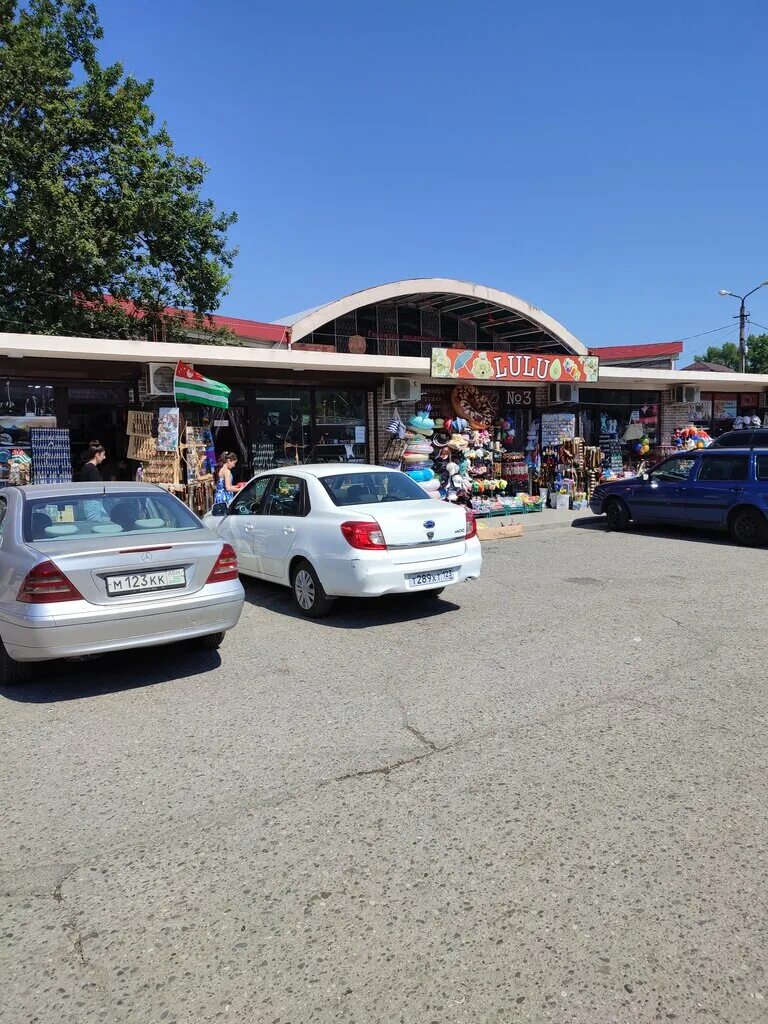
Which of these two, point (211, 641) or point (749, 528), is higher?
point (749, 528)

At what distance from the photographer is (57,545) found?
17.0 feet

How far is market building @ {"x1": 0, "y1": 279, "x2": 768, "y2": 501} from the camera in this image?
1194 cm

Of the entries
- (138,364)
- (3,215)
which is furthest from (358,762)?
(3,215)

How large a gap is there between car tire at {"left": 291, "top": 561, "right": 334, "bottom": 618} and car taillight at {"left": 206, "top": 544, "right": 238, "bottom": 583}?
145cm

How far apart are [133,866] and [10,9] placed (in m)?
23.9

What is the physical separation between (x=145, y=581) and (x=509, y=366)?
11668mm

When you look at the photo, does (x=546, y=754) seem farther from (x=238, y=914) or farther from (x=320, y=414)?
(x=320, y=414)

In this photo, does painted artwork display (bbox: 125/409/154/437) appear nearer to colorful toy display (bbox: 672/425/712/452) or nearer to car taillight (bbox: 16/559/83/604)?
car taillight (bbox: 16/559/83/604)

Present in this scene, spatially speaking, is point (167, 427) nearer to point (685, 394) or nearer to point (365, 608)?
point (365, 608)

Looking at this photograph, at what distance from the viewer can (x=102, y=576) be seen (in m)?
5.10

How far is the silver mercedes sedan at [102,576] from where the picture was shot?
16.1ft

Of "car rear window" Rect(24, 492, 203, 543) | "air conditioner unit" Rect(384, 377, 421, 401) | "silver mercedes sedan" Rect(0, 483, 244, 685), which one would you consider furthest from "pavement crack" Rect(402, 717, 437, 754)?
"air conditioner unit" Rect(384, 377, 421, 401)

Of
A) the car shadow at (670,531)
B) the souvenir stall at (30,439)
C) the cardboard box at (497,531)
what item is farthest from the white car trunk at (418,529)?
the souvenir stall at (30,439)

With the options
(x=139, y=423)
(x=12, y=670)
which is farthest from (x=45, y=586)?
(x=139, y=423)
